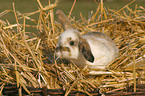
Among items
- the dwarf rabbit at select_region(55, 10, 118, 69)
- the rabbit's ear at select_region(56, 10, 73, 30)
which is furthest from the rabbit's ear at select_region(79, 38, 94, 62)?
the rabbit's ear at select_region(56, 10, 73, 30)

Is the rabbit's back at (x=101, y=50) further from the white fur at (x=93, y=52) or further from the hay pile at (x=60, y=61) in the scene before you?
the hay pile at (x=60, y=61)

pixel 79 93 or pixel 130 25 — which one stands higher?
pixel 130 25

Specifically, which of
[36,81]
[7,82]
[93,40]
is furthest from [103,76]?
[7,82]

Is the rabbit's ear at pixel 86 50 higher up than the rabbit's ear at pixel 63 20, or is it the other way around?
the rabbit's ear at pixel 63 20

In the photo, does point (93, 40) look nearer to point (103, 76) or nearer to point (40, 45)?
point (103, 76)

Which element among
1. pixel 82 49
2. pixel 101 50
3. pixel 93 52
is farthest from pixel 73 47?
pixel 101 50

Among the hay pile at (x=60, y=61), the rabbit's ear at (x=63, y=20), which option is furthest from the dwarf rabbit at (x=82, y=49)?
the hay pile at (x=60, y=61)
